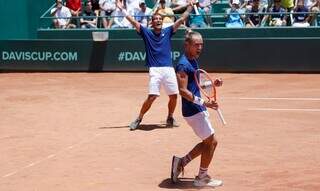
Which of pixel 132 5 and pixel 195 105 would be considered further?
pixel 132 5

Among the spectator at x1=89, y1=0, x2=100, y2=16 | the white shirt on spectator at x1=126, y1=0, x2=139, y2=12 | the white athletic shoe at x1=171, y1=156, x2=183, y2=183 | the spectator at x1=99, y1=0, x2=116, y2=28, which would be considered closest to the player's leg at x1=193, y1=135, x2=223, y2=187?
the white athletic shoe at x1=171, y1=156, x2=183, y2=183

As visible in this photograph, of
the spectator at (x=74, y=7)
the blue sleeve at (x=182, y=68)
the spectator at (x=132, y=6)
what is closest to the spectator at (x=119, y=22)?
the spectator at (x=132, y=6)

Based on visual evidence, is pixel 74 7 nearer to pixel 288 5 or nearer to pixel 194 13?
pixel 194 13

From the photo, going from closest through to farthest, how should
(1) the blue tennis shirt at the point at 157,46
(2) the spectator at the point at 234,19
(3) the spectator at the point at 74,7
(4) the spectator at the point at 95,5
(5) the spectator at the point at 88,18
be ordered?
(1) the blue tennis shirt at the point at 157,46, (2) the spectator at the point at 234,19, (5) the spectator at the point at 88,18, (3) the spectator at the point at 74,7, (4) the spectator at the point at 95,5

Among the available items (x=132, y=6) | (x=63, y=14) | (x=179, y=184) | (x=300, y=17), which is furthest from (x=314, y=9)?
(x=179, y=184)

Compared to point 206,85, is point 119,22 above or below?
below

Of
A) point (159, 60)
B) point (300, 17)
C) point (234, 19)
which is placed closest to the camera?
point (159, 60)

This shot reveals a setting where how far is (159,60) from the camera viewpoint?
1230 centimetres

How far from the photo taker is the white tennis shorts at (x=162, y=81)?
12.2 meters

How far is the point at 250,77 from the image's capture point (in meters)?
20.6

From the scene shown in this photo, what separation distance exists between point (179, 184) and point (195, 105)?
3.43 ft

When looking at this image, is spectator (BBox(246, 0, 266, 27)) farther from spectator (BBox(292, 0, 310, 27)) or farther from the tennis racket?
the tennis racket

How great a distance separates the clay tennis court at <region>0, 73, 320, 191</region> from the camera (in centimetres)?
865

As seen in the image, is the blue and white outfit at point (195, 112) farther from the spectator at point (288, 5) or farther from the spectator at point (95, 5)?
the spectator at point (95, 5)
